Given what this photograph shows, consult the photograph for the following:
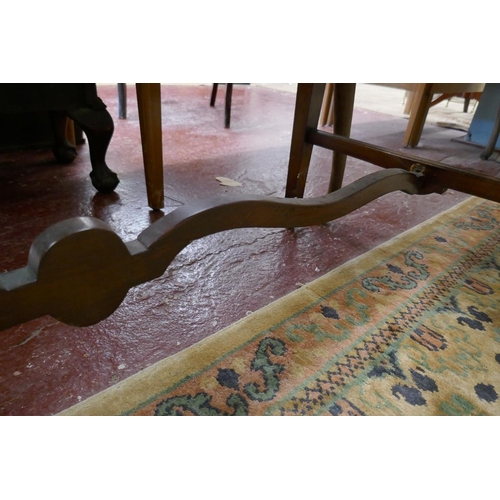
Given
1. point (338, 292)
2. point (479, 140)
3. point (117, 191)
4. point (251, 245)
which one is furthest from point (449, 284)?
point (479, 140)

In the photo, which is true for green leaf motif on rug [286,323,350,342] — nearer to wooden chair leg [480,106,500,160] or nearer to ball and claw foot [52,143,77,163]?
ball and claw foot [52,143,77,163]

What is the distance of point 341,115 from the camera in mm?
1248

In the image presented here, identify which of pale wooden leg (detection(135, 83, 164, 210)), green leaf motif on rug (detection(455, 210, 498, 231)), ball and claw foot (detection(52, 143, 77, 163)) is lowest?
green leaf motif on rug (detection(455, 210, 498, 231))

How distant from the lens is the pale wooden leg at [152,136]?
3.83 feet

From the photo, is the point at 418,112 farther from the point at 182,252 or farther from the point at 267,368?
the point at 267,368

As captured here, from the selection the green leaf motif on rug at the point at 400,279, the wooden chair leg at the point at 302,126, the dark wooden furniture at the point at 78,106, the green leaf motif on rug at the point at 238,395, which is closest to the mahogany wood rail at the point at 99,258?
the green leaf motif on rug at the point at 238,395

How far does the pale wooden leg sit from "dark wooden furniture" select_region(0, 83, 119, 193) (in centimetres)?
18

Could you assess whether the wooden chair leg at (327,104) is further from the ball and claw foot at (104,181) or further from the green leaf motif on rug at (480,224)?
the ball and claw foot at (104,181)

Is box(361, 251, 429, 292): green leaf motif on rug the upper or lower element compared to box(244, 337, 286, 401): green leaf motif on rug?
lower

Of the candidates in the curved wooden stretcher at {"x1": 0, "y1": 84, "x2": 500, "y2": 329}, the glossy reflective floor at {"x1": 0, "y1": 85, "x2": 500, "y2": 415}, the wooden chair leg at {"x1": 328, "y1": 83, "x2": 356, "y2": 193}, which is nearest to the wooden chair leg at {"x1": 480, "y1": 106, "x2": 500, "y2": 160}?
the glossy reflective floor at {"x1": 0, "y1": 85, "x2": 500, "y2": 415}

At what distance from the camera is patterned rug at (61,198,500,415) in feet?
2.25

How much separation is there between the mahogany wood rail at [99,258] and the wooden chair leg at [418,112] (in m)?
2.00

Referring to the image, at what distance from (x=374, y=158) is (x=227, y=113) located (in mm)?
1571

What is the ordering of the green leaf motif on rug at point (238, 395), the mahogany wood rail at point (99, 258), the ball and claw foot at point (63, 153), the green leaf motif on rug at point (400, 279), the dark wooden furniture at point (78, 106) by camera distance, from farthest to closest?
the ball and claw foot at point (63, 153) < the dark wooden furniture at point (78, 106) < the green leaf motif on rug at point (400, 279) < the green leaf motif on rug at point (238, 395) < the mahogany wood rail at point (99, 258)
